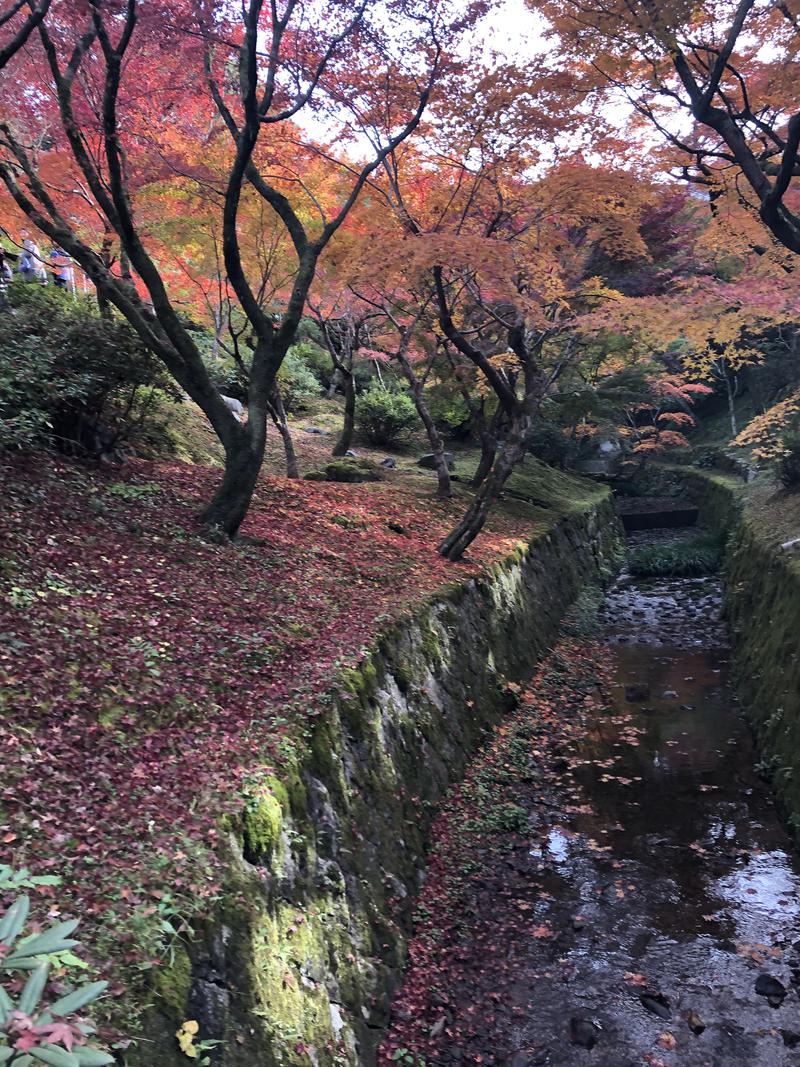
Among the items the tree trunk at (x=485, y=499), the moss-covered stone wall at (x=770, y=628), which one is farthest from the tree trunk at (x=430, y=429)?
the moss-covered stone wall at (x=770, y=628)

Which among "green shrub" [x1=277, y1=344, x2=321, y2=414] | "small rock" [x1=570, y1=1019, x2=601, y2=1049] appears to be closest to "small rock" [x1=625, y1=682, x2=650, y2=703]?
"small rock" [x1=570, y1=1019, x2=601, y2=1049]

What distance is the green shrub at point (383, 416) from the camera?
2391 cm

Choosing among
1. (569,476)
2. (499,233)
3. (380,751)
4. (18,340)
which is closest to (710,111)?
(499,233)

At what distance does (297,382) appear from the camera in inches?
1097

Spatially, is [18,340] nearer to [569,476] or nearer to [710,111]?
[710,111]

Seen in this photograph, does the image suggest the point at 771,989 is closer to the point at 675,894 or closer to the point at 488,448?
the point at 675,894

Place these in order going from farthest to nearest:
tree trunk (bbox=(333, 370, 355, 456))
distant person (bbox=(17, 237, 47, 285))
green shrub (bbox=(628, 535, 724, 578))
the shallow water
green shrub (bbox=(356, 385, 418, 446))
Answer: green shrub (bbox=(356, 385, 418, 446)), green shrub (bbox=(628, 535, 724, 578)), tree trunk (bbox=(333, 370, 355, 456)), distant person (bbox=(17, 237, 47, 285)), the shallow water

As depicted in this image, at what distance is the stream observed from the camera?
5410 mm

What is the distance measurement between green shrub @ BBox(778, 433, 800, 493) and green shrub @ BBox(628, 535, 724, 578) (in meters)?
3.99

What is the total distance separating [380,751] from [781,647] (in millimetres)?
7394

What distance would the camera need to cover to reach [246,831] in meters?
4.49

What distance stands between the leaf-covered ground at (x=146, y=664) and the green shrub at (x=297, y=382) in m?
14.8

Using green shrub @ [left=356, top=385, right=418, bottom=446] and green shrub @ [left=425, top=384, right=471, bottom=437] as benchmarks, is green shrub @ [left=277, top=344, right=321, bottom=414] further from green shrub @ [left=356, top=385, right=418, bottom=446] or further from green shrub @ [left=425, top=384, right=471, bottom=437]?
green shrub @ [left=425, top=384, right=471, bottom=437]

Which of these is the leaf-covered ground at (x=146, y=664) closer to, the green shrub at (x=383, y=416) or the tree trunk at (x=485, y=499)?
the tree trunk at (x=485, y=499)
